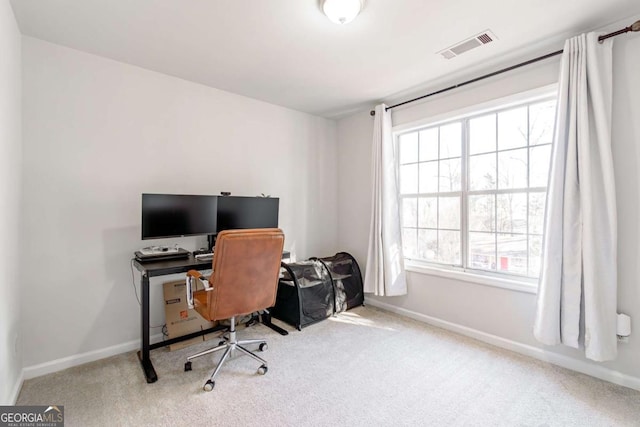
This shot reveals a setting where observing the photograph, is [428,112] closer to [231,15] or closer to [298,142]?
[298,142]

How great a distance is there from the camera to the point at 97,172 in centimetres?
244

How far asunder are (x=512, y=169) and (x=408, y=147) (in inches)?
45.9

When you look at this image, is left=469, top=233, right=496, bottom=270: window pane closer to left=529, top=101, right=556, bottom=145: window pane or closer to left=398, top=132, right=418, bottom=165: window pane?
left=529, top=101, right=556, bottom=145: window pane

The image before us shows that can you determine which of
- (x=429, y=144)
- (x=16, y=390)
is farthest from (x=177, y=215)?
(x=429, y=144)

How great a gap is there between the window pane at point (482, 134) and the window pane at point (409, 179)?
26.1 inches

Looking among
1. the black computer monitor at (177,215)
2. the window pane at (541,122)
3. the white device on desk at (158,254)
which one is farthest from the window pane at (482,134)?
the white device on desk at (158,254)

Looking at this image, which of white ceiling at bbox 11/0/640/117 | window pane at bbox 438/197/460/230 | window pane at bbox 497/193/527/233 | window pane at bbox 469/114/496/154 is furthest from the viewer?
window pane at bbox 438/197/460/230

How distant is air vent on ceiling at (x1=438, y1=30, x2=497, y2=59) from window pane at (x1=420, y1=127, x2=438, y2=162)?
2.98 ft

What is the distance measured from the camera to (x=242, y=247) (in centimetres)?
203

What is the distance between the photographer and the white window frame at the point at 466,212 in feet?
8.11

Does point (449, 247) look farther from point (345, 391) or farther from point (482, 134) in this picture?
point (345, 391)

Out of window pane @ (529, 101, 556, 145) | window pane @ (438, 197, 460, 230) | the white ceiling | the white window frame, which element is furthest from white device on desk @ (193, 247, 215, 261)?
window pane @ (529, 101, 556, 145)

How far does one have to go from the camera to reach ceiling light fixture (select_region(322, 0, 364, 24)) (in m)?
1.77

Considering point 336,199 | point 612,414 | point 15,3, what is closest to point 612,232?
point 612,414
